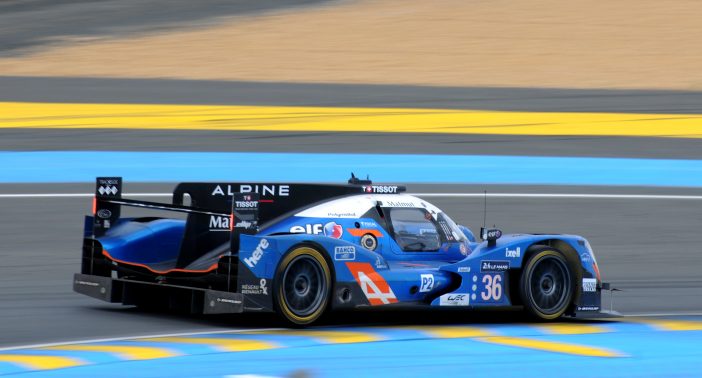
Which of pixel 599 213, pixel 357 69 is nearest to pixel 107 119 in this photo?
pixel 357 69

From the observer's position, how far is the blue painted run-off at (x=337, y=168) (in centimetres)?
1659

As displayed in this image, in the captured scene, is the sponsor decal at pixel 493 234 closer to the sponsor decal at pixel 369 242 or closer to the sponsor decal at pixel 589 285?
the sponsor decal at pixel 589 285

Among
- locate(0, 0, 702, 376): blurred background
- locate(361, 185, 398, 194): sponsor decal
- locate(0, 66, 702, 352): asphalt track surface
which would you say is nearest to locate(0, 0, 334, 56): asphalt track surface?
locate(0, 0, 702, 376): blurred background

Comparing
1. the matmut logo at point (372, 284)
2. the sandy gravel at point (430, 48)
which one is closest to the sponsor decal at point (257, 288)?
the matmut logo at point (372, 284)

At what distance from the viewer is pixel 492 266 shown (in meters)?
9.80

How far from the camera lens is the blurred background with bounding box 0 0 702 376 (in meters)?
11.7

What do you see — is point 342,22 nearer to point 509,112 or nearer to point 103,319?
point 509,112

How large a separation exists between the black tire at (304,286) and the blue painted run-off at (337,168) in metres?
7.25

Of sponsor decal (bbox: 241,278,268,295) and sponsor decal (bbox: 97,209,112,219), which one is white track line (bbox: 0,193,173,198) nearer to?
sponsor decal (bbox: 97,209,112,219)

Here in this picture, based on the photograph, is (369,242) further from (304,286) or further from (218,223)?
(218,223)

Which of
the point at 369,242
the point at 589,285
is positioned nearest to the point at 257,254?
the point at 369,242

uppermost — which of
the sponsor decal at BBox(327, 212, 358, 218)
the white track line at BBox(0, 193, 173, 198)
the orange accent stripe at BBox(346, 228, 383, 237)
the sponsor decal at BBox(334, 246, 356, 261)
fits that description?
the white track line at BBox(0, 193, 173, 198)

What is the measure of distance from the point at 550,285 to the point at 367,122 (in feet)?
33.0

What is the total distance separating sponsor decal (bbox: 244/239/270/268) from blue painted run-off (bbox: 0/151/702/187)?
7.45 m
